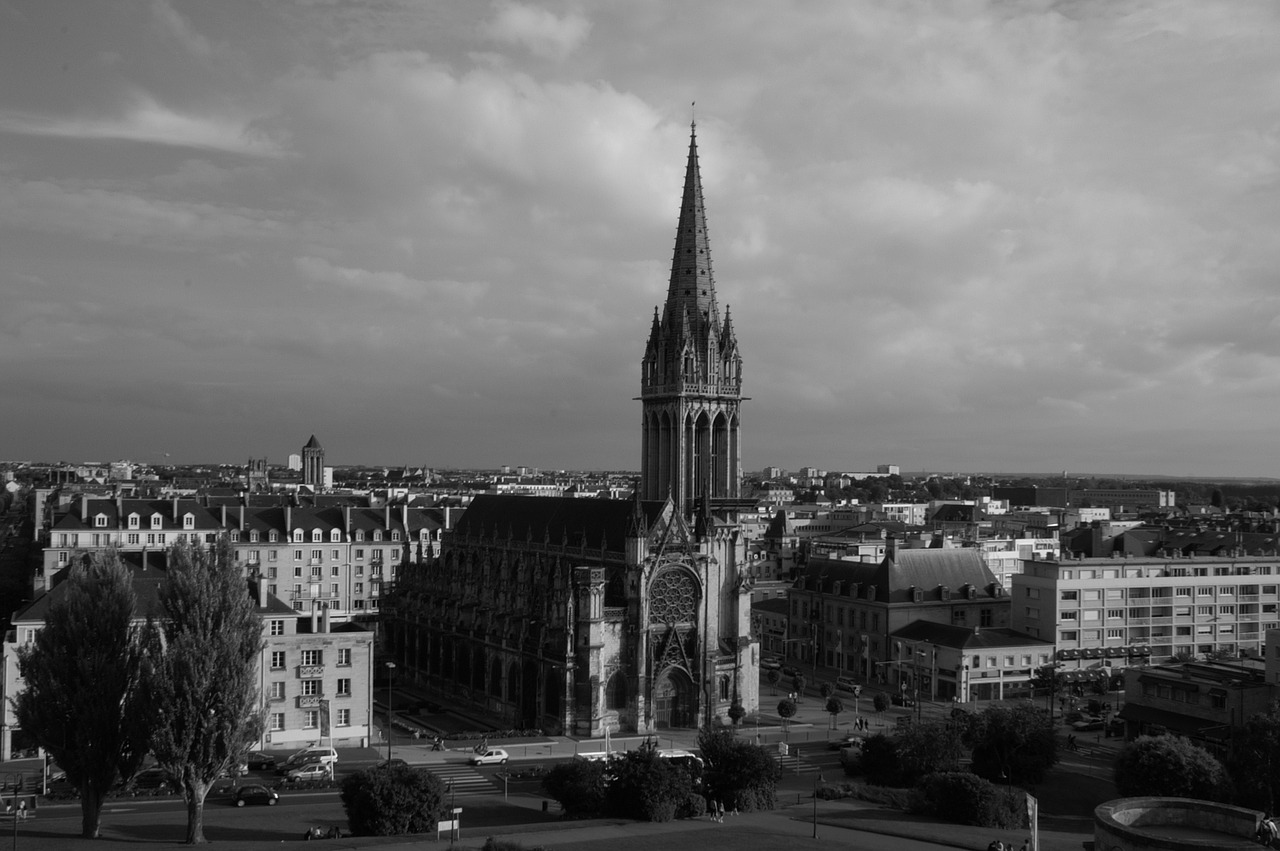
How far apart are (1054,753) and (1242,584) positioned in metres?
61.1

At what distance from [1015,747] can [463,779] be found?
3128cm

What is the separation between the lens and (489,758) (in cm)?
7569

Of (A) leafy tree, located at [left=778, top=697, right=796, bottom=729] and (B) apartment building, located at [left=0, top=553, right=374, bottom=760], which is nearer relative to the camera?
(B) apartment building, located at [left=0, top=553, right=374, bottom=760]

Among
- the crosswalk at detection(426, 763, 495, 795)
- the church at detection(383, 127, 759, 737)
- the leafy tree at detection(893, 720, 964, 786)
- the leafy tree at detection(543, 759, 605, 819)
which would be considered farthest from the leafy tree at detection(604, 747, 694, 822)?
the church at detection(383, 127, 759, 737)

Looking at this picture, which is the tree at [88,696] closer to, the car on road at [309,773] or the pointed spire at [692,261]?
the car on road at [309,773]

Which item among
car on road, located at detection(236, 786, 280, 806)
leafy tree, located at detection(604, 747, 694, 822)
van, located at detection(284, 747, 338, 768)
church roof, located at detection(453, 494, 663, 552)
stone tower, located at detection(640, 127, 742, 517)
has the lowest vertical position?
car on road, located at detection(236, 786, 280, 806)

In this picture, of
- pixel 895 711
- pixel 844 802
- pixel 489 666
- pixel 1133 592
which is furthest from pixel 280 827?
pixel 1133 592

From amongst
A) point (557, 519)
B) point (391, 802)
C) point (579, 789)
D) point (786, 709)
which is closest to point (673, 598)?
point (786, 709)

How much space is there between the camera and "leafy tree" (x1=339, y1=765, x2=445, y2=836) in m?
54.3

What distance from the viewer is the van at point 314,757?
230 feet

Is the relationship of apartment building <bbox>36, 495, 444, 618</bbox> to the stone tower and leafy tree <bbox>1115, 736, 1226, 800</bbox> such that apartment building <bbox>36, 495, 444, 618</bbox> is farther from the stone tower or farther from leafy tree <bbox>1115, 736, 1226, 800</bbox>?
leafy tree <bbox>1115, 736, 1226, 800</bbox>

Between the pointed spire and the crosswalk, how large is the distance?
42.2 metres

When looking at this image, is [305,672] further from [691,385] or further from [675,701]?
[691,385]

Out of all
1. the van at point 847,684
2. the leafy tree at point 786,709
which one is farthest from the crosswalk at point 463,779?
the van at point 847,684
